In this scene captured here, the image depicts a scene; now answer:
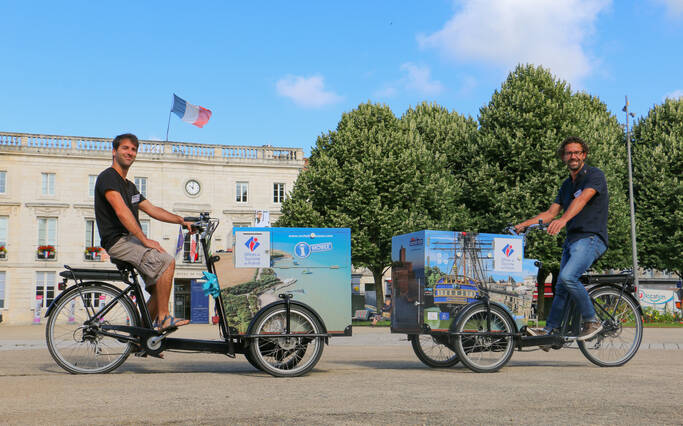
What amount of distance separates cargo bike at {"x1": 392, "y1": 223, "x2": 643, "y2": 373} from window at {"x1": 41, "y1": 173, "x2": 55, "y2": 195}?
40497 millimetres

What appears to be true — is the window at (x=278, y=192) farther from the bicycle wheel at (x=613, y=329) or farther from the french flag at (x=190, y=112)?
the bicycle wheel at (x=613, y=329)

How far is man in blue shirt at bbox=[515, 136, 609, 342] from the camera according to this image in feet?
22.3

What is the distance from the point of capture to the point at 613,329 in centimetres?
716

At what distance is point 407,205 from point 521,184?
548 centimetres

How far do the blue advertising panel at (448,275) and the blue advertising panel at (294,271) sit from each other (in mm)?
1133

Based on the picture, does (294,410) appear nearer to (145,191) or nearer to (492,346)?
(492,346)

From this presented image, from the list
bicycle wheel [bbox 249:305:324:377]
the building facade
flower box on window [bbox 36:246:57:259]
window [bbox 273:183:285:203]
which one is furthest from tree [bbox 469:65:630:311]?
flower box on window [bbox 36:246:57:259]

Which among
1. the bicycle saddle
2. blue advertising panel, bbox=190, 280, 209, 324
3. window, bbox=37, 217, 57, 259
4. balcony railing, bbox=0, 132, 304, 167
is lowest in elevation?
blue advertising panel, bbox=190, 280, 209, 324

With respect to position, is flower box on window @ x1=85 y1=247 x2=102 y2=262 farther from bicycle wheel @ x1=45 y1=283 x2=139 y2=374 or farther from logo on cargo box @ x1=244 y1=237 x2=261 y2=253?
bicycle wheel @ x1=45 y1=283 x2=139 y2=374

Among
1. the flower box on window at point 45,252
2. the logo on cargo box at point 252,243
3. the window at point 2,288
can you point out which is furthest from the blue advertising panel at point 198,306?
the logo on cargo box at point 252,243

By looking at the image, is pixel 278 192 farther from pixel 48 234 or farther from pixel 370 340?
pixel 370 340

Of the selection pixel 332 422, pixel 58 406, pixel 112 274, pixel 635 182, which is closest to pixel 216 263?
pixel 112 274

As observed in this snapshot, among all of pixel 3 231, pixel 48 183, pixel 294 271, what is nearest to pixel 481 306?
pixel 294 271

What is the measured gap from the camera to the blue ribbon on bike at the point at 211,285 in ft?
21.2
